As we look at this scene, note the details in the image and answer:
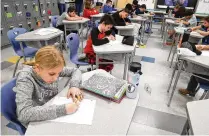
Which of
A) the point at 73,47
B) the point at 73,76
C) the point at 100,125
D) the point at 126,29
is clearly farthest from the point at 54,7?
the point at 100,125

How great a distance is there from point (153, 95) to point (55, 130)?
1946mm

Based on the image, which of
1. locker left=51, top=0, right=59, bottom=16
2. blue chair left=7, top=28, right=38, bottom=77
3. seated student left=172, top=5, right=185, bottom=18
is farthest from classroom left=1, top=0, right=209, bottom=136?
seated student left=172, top=5, right=185, bottom=18

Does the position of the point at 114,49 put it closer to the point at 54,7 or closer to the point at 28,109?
the point at 28,109

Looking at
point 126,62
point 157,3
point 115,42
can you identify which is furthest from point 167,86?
point 157,3

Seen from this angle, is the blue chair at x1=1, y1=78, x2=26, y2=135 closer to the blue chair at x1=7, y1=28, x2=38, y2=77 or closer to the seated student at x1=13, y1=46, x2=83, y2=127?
the seated student at x1=13, y1=46, x2=83, y2=127

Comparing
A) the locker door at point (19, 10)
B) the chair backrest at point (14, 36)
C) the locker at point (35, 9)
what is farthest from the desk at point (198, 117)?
the locker at point (35, 9)

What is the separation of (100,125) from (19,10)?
4.53 m

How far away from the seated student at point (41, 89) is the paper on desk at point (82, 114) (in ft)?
0.08

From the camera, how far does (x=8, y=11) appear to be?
4059 millimetres

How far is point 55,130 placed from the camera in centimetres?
80

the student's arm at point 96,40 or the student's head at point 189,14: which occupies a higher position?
the student's head at point 189,14

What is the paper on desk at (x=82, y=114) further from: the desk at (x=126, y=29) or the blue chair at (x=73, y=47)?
the desk at (x=126, y=29)

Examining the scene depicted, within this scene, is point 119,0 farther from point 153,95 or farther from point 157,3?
point 153,95

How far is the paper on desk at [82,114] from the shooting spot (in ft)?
2.82
